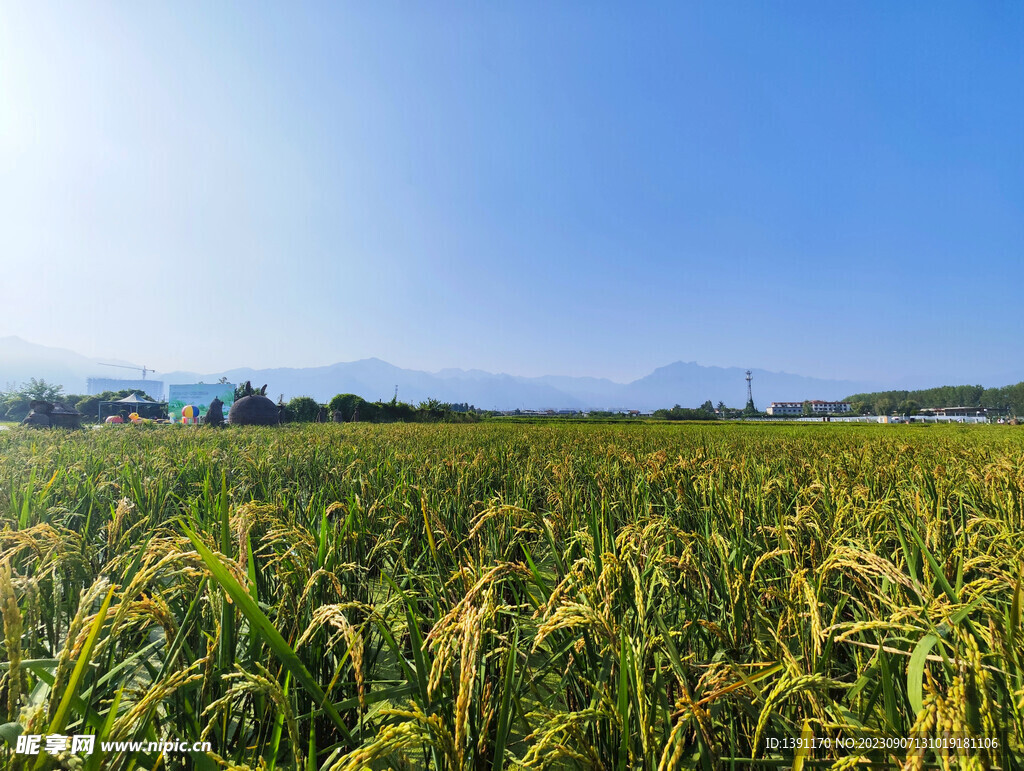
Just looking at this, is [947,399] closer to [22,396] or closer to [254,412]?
[254,412]

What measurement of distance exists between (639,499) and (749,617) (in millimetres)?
2015

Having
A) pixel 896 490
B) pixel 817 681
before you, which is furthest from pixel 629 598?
pixel 896 490

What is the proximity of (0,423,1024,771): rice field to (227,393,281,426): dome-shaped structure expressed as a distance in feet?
88.0

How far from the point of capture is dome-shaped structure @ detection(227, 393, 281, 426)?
2789cm

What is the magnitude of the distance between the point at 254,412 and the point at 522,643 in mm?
31208

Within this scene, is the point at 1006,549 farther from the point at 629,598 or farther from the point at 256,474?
the point at 256,474

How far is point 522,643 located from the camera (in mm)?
1965

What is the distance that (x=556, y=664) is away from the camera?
6.34 ft

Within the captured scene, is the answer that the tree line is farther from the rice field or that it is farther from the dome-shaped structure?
the rice field

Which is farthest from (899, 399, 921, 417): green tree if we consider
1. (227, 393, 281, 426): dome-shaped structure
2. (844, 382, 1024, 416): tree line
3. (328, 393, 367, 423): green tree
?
(227, 393, 281, 426): dome-shaped structure

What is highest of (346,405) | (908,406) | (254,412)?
(346,405)

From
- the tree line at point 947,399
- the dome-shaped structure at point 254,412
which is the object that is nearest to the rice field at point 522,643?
the dome-shaped structure at point 254,412

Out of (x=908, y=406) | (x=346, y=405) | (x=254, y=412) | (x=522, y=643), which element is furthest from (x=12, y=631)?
(x=908, y=406)

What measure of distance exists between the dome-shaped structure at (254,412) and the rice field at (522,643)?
26.8 m
